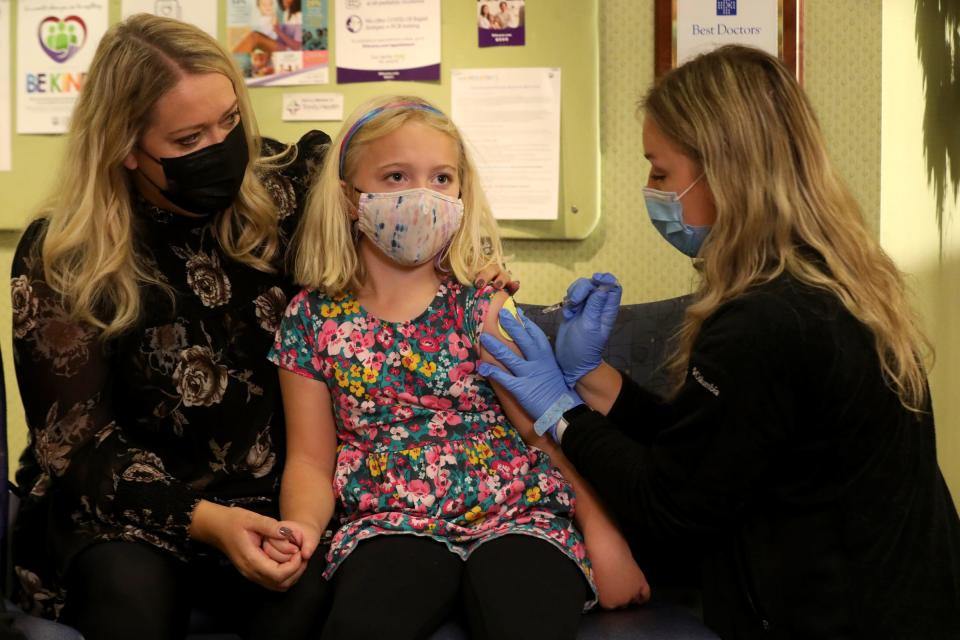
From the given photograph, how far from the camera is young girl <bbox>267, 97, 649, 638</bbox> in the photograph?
159 cm

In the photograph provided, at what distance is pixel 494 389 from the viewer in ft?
5.81

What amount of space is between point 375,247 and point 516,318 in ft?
1.00

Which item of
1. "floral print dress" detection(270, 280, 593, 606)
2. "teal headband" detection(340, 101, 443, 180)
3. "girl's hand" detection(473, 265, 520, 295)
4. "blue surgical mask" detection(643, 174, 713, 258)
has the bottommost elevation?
"floral print dress" detection(270, 280, 593, 606)

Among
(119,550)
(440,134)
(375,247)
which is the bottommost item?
(119,550)

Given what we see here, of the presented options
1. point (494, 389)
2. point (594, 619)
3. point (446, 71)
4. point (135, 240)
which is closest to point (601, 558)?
point (594, 619)

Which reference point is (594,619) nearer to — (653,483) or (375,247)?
(653,483)

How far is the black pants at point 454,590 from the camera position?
1452mm

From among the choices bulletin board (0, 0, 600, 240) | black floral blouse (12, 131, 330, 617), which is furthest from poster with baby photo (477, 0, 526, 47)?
black floral blouse (12, 131, 330, 617)

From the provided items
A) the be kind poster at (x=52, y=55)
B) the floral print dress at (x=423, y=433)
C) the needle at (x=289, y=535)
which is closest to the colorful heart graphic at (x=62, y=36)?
the be kind poster at (x=52, y=55)

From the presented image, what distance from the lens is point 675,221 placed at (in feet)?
5.45

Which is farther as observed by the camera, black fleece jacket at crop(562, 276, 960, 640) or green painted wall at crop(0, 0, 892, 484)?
green painted wall at crop(0, 0, 892, 484)

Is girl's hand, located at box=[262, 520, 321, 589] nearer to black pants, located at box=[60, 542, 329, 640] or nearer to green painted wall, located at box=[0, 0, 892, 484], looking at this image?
black pants, located at box=[60, 542, 329, 640]

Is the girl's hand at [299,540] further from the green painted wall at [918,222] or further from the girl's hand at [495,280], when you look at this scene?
the green painted wall at [918,222]

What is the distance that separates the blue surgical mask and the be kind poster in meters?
1.75
